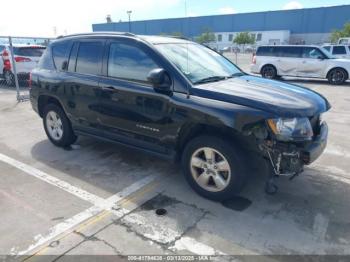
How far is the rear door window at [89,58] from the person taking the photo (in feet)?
14.0

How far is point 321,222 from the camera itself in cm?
307

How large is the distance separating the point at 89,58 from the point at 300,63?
1208 centimetres

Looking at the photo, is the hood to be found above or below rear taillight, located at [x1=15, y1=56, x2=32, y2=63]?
below

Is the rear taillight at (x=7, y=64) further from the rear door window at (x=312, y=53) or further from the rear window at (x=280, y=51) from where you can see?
the rear door window at (x=312, y=53)

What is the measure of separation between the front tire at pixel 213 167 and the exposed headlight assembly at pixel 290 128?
18.4 inches

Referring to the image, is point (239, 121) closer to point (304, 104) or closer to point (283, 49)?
point (304, 104)

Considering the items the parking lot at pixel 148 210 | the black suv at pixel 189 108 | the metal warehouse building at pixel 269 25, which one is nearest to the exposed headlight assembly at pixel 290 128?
the black suv at pixel 189 108

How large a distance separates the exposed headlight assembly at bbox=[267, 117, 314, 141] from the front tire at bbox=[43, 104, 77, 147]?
3413mm

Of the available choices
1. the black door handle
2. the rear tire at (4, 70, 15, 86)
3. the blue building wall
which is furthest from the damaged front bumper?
the blue building wall

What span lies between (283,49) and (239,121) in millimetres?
12962

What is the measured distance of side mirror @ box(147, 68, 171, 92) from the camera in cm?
334

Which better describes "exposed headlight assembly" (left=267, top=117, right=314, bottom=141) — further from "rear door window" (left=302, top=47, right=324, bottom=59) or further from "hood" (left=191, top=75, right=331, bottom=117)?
"rear door window" (left=302, top=47, right=324, bottom=59)

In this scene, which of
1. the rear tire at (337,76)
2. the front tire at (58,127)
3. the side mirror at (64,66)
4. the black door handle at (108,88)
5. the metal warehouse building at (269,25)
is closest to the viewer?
the black door handle at (108,88)

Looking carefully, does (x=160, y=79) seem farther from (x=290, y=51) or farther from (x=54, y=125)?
(x=290, y=51)
